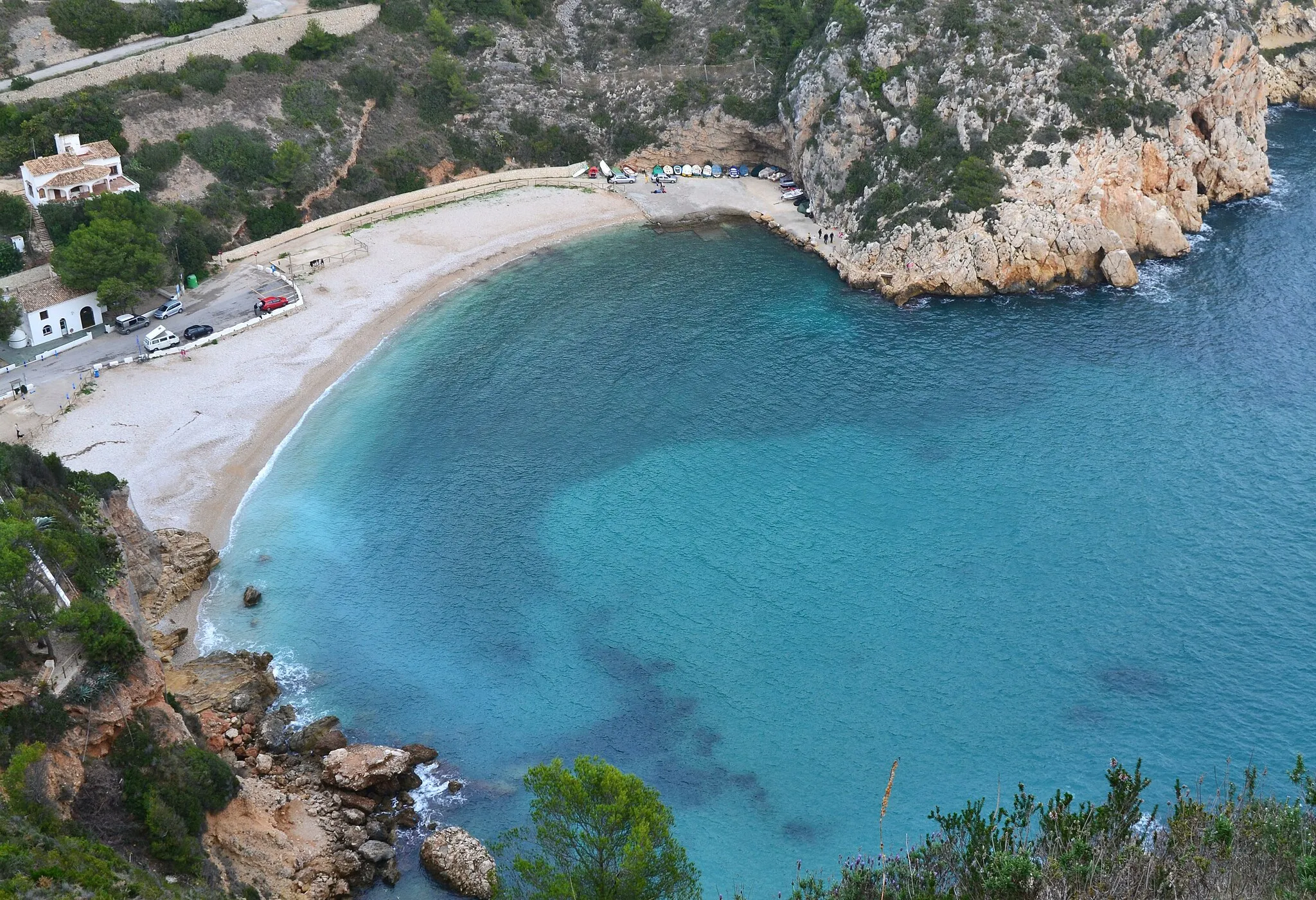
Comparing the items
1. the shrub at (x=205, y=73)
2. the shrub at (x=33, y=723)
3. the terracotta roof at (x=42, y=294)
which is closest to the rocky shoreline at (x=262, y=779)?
the shrub at (x=33, y=723)

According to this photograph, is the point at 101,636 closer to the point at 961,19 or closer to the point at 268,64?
the point at 268,64

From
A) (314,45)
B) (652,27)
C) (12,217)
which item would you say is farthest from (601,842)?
(652,27)

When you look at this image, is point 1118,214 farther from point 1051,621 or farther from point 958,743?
point 958,743

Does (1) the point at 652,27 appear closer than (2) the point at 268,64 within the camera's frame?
No

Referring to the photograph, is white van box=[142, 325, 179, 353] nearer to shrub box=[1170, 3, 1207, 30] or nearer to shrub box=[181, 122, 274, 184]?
shrub box=[181, 122, 274, 184]

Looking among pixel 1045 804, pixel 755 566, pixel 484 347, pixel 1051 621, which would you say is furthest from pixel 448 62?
pixel 1045 804

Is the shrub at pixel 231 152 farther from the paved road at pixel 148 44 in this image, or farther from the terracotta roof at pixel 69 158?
the paved road at pixel 148 44
